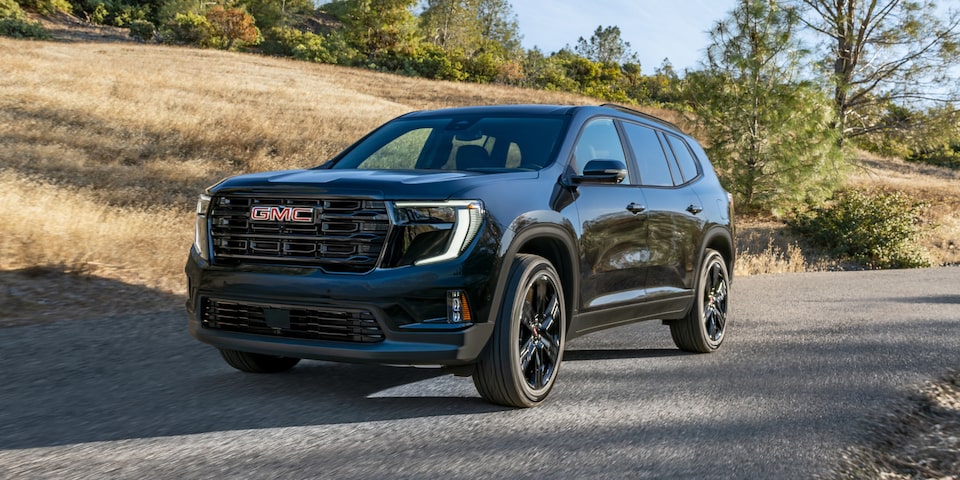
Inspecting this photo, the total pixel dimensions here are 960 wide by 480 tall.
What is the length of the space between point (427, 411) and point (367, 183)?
1.29 metres

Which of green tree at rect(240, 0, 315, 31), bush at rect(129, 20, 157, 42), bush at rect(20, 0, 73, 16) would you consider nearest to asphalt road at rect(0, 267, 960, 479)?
bush at rect(129, 20, 157, 42)

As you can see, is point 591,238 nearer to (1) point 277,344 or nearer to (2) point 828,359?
(1) point 277,344

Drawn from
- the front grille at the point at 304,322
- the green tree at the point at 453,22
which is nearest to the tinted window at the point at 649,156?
the front grille at the point at 304,322

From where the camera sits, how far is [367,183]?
455 centimetres

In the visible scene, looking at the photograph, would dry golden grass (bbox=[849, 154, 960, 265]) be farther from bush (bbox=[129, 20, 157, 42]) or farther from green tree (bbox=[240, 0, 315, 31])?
green tree (bbox=[240, 0, 315, 31])

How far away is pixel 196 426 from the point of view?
14.3 ft

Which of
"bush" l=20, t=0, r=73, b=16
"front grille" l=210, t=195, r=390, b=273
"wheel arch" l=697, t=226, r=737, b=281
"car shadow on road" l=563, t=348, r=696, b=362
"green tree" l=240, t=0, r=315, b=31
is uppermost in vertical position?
"green tree" l=240, t=0, r=315, b=31

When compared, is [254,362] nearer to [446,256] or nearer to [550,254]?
[446,256]

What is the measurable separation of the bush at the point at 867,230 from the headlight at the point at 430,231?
21537 mm

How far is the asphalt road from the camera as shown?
3832mm

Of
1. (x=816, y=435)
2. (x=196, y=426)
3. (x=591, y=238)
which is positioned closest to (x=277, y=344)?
(x=196, y=426)

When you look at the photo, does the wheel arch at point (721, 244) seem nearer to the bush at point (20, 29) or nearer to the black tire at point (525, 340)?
the black tire at point (525, 340)

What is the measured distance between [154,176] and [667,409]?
1599cm

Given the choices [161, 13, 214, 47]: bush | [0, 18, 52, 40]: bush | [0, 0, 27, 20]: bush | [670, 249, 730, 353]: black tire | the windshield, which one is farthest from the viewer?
[161, 13, 214, 47]: bush
